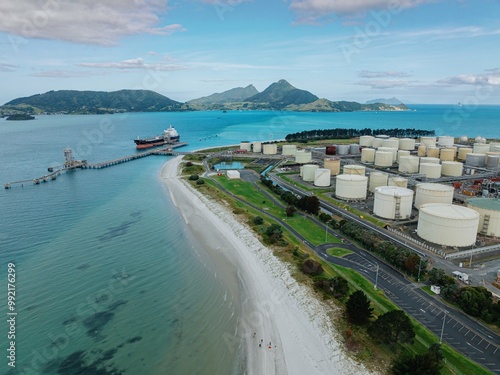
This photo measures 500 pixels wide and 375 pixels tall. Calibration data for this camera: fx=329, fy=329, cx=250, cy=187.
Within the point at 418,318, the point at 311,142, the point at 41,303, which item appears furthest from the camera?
the point at 311,142

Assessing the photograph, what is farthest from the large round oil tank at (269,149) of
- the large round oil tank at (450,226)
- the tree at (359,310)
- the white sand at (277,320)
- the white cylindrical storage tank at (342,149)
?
the tree at (359,310)

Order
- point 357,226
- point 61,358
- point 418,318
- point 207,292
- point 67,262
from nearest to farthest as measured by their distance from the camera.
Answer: point 61,358, point 418,318, point 207,292, point 67,262, point 357,226

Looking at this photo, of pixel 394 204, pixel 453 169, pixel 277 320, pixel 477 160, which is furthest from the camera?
pixel 477 160

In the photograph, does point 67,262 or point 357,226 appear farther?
point 357,226

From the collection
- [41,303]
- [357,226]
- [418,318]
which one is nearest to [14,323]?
[41,303]

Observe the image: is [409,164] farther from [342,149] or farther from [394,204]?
[394,204]

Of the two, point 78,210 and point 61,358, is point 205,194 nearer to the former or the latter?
point 78,210

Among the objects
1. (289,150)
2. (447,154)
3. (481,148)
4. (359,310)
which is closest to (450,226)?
(359,310)

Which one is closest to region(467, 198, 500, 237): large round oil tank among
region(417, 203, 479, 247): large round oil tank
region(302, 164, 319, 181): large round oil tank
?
region(417, 203, 479, 247): large round oil tank
